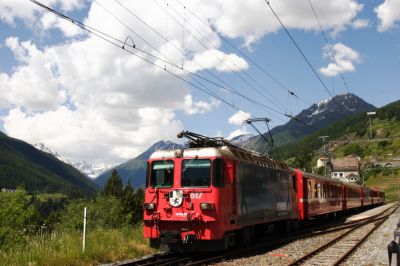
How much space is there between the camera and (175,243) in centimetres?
1404

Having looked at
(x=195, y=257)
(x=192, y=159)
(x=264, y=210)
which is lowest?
(x=195, y=257)

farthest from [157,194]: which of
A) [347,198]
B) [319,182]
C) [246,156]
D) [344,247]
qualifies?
[347,198]

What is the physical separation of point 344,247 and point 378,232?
22.1 ft

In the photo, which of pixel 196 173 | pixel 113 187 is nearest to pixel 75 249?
pixel 196 173

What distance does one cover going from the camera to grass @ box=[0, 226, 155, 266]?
11.9 m

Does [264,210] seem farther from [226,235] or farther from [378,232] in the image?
[378,232]

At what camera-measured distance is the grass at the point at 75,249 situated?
1188 centimetres

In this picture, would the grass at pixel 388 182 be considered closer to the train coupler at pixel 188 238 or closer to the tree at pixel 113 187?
the tree at pixel 113 187

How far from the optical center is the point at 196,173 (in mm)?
14359

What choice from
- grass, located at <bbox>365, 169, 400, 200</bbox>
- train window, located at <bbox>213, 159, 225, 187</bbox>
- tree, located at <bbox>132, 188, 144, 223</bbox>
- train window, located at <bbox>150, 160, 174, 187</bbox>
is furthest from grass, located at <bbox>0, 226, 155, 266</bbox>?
grass, located at <bbox>365, 169, 400, 200</bbox>

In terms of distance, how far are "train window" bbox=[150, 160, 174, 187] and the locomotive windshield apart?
473 millimetres

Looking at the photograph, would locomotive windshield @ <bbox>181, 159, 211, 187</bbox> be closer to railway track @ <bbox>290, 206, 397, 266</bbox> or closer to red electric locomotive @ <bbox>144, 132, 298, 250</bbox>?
red electric locomotive @ <bbox>144, 132, 298, 250</bbox>

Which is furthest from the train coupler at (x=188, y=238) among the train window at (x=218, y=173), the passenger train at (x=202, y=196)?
the train window at (x=218, y=173)

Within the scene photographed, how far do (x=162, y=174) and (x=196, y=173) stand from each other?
4.18 ft
